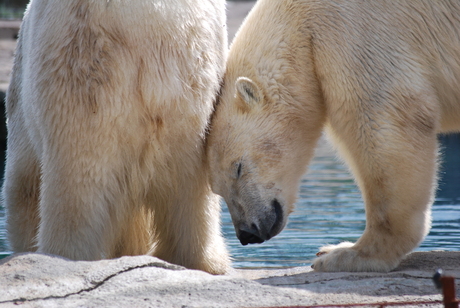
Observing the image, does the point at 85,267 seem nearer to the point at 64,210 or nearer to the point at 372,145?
Result: the point at 64,210

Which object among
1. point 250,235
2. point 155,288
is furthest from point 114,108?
point 250,235

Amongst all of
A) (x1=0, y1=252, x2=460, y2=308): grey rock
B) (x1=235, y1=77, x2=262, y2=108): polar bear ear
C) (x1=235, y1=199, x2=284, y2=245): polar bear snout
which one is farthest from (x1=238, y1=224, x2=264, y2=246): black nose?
(x1=235, y1=77, x2=262, y2=108): polar bear ear

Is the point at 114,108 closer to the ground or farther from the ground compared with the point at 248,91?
closer to the ground

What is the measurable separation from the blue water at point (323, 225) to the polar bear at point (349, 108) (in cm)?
65

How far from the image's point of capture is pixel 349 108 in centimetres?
320

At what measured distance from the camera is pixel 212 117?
11.2 feet

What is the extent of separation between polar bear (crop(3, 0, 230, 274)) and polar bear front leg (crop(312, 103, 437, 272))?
2.61ft

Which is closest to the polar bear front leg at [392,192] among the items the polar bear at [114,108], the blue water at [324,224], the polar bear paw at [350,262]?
the polar bear paw at [350,262]

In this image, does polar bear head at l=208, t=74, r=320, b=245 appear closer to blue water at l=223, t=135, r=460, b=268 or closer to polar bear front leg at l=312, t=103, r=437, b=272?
polar bear front leg at l=312, t=103, r=437, b=272

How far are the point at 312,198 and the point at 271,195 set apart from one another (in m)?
2.57

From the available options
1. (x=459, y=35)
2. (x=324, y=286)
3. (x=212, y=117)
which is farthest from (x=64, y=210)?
(x=459, y=35)

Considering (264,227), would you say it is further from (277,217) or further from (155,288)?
(155,288)

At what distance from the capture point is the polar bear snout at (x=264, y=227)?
330 centimetres

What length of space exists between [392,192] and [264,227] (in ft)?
2.12
